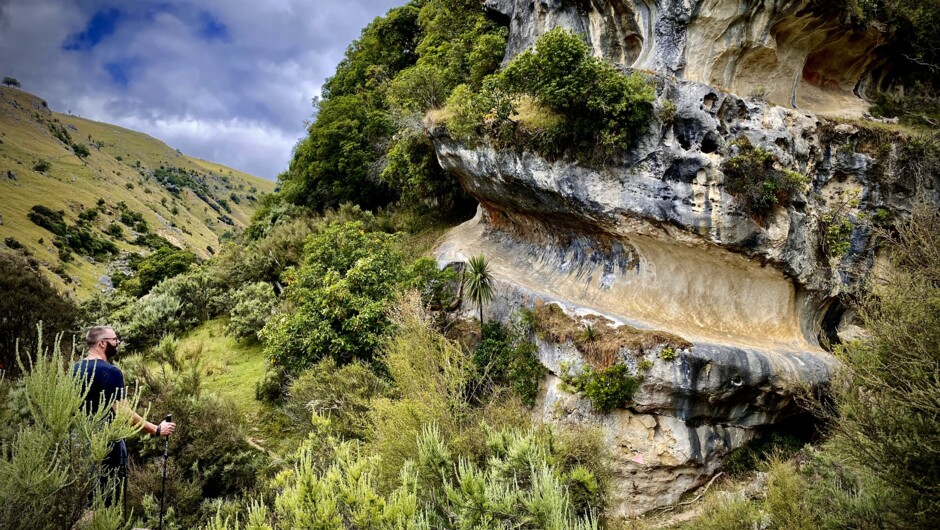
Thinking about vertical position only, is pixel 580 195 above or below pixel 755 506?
above

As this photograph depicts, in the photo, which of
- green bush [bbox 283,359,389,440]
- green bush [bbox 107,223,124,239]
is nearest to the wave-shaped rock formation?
green bush [bbox 283,359,389,440]

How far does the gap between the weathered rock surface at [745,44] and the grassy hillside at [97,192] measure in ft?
172

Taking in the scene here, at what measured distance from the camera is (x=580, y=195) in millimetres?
17078

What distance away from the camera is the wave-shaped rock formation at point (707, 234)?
14.6 m

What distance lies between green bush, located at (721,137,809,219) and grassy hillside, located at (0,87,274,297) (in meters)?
55.7

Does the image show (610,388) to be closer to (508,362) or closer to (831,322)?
(508,362)

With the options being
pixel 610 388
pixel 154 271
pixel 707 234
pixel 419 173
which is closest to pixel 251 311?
pixel 419 173

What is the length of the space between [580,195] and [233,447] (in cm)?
1368

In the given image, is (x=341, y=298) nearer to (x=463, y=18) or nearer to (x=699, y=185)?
(x=699, y=185)

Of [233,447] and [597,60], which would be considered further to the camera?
[597,60]

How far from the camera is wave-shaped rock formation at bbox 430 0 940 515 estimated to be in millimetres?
14609

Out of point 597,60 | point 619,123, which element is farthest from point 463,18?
point 619,123

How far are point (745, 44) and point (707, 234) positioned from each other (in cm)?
786

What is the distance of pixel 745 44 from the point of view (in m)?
17.3
